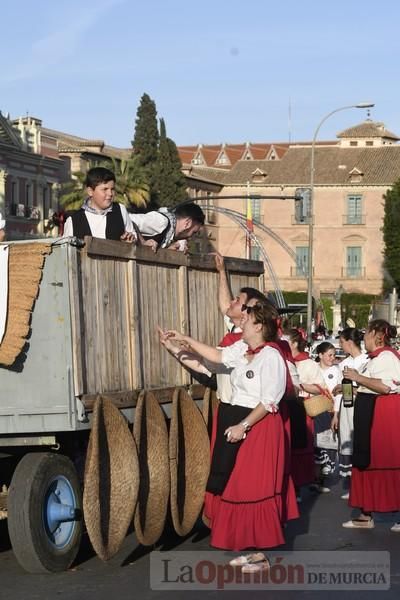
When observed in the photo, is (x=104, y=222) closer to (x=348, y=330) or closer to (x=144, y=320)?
(x=144, y=320)

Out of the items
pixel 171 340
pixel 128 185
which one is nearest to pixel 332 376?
pixel 171 340

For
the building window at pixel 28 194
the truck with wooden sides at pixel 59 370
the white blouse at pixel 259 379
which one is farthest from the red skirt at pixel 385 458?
the building window at pixel 28 194

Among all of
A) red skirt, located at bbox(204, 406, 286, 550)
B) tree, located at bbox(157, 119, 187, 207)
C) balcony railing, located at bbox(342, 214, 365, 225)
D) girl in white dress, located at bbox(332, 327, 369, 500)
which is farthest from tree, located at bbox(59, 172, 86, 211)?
red skirt, located at bbox(204, 406, 286, 550)

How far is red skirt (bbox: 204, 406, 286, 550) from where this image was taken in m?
9.66

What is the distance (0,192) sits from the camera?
224 feet

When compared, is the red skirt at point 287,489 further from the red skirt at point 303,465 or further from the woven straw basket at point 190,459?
the red skirt at point 303,465

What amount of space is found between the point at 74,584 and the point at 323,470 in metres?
8.08

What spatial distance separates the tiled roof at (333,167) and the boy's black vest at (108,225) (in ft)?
314

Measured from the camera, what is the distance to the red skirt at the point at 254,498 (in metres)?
9.66

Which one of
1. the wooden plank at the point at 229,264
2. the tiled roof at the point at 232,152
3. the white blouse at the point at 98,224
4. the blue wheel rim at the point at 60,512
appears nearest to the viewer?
the blue wheel rim at the point at 60,512

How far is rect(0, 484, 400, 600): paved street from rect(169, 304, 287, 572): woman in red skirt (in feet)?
2.04

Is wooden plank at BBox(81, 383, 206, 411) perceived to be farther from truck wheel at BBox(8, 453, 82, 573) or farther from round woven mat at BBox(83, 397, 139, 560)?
truck wheel at BBox(8, 453, 82, 573)

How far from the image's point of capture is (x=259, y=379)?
982 centimetres

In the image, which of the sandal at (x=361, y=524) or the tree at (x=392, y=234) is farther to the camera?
the tree at (x=392, y=234)
